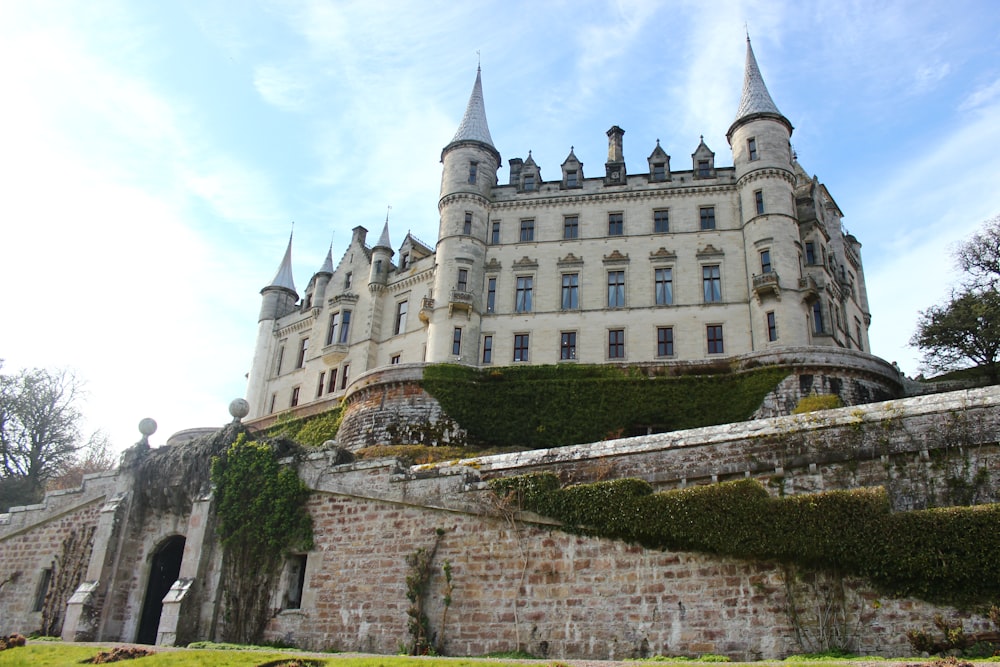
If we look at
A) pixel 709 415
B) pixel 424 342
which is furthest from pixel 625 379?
pixel 424 342

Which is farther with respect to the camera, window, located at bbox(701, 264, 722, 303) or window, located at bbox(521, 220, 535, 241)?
window, located at bbox(521, 220, 535, 241)

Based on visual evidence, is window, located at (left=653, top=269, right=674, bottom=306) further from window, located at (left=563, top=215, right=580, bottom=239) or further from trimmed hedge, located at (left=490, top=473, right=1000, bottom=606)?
trimmed hedge, located at (left=490, top=473, right=1000, bottom=606)

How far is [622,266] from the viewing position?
42.6 meters

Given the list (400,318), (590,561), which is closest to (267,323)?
(400,318)

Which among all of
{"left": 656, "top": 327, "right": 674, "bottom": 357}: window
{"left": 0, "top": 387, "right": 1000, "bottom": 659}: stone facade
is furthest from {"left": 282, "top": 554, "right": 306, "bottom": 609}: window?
{"left": 656, "top": 327, "right": 674, "bottom": 357}: window

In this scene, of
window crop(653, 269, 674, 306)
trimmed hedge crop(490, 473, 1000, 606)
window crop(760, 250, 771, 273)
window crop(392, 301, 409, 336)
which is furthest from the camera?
window crop(392, 301, 409, 336)

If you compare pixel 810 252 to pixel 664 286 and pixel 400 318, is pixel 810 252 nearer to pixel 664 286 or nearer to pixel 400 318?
pixel 664 286

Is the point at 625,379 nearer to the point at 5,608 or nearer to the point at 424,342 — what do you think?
the point at 424,342

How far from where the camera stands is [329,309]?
52281 millimetres

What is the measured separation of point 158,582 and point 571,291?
25.0m

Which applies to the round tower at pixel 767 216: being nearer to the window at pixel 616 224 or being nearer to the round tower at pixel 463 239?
the window at pixel 616 224

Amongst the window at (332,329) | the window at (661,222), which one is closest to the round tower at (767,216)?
the window at (661,222)

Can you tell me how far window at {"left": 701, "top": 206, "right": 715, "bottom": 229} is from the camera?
42.6m

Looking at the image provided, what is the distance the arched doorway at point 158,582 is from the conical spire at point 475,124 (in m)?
29.3
